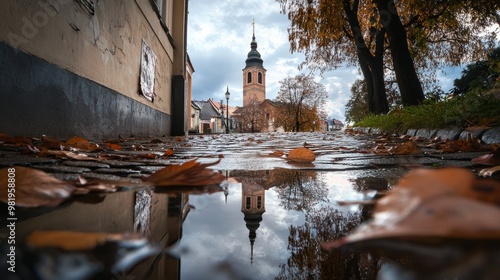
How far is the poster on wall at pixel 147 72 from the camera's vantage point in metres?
6.42

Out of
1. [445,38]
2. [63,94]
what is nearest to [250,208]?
[63,94]

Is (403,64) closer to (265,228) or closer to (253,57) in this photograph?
(265,228)

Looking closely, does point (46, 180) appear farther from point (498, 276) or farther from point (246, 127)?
point (246, 127)

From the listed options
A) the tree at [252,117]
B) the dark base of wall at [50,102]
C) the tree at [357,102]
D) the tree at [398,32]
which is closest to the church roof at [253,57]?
the tree at [252,117]

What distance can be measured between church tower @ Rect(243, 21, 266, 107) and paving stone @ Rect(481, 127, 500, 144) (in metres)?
74.0

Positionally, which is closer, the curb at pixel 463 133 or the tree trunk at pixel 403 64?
the curb at pixel 463 133

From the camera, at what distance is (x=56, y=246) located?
0.45 m

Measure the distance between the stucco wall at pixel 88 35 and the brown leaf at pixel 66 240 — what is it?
2.49 metres

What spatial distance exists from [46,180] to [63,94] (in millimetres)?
2770

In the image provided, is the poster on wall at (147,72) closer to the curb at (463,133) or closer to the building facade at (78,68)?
the building facade at (78,68)

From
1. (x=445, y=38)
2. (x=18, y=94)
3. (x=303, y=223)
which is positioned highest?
(x=445, y=38)

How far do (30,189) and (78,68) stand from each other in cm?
326

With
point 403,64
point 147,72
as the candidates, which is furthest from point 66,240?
point 403,64

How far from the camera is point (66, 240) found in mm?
477
